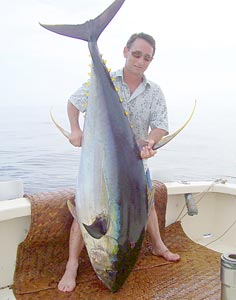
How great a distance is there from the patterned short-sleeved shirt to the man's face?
115 millimetres

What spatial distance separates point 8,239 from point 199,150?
11543 millimetres

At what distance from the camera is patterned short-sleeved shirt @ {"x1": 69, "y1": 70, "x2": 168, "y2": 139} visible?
2379 mm

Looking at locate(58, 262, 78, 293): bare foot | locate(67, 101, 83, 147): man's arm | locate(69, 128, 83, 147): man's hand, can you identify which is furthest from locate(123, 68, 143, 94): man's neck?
locate(58, 262, 78, 293): bare foot

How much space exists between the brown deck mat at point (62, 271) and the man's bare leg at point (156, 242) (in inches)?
2.0

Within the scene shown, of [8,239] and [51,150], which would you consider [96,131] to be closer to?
[8,239]

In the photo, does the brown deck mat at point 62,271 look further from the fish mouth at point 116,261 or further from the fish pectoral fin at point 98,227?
the fish pectoral fin at point 98,227

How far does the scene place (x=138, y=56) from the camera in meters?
2.24

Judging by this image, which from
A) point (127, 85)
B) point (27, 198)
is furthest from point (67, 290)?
point (127, 85)

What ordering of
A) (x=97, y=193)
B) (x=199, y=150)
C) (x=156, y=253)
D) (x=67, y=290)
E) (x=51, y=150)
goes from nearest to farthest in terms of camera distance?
(x=97, y=193) < (x=67, y=290) < (x=156, y=253) < (x=51, y=150) < (x=199, y=150)

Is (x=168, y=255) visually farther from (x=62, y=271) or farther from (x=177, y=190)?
(x=62, y=271)

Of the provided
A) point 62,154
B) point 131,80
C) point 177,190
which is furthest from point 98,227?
point 62,154

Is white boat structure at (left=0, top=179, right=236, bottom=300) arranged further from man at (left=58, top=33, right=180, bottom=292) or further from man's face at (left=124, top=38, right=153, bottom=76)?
man's face at (left=124, top=38, right=153, bottom=76)

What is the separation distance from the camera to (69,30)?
204cm

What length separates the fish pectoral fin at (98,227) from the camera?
1.89 m
